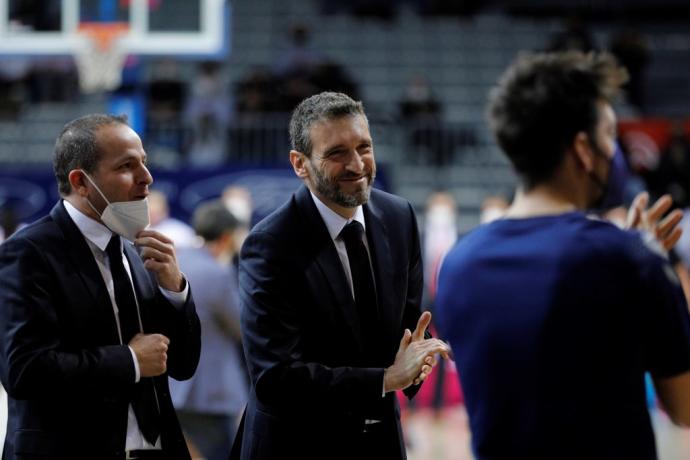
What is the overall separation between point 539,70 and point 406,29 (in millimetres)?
17344

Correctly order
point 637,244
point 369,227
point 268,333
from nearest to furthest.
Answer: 1. point 637,244
2. point 268,333
3. point 369,227

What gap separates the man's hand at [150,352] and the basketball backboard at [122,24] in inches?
392

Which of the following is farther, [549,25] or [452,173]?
[549,25]

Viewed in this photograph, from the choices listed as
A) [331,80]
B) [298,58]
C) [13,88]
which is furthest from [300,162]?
[13,88]

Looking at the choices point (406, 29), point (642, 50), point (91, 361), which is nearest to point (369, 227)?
point (91, 361)

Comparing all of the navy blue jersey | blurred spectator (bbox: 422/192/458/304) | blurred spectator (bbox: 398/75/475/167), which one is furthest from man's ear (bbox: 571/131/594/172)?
blurred spectator (bbox: 398/75/475/167)

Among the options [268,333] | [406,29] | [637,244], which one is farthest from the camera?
[406,29]

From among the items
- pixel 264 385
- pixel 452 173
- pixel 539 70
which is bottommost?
pixel 452 173

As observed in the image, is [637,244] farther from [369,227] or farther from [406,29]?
[406,29]

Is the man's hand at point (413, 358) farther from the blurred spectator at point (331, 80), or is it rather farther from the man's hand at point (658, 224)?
A: the blurred spectator at point (331, 80)

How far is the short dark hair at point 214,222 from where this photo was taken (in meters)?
6.14

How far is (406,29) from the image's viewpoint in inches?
766

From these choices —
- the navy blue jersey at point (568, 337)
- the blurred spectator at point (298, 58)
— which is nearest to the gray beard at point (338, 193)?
the navy blue jersey at point (568, 337)

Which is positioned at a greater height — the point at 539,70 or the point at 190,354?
the point at 539,70
